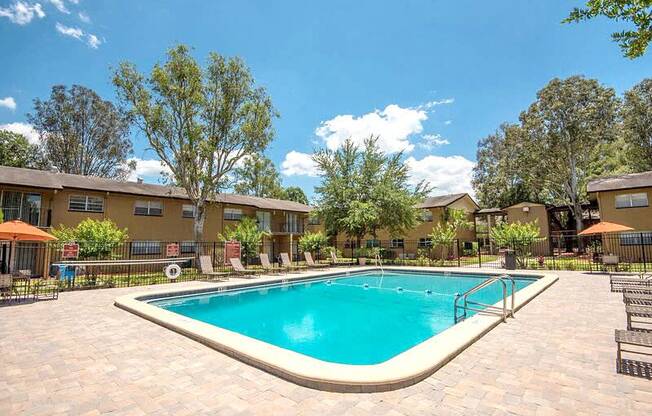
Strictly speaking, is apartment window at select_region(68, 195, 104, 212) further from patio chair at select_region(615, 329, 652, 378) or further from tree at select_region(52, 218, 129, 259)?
patio chair at select_region(615, 329, 652, 378)

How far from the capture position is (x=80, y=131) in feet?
111

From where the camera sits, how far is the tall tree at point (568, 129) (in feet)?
94.8

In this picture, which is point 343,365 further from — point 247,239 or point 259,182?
point 259,182

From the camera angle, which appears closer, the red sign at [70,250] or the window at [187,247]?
the red sign at [70,250]

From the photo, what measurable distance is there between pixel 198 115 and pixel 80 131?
20.8 metres

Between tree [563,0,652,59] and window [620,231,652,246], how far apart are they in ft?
87.4

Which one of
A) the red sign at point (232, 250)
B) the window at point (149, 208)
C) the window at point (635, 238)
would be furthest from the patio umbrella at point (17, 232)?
the window at point (635, 238)

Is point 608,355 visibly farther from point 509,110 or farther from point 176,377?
point 509,110

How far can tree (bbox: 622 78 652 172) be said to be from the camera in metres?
30.8

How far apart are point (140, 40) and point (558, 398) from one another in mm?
21907

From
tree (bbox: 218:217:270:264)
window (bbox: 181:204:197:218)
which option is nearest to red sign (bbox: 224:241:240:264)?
tree (bbox: 218:217:270:264)

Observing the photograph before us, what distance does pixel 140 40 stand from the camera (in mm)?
17734

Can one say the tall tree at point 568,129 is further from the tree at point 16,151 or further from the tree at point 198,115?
the tree at point 16,151

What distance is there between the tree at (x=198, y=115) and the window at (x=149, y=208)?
293cm
